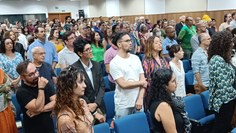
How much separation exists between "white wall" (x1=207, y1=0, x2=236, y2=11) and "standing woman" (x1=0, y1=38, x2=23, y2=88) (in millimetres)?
10163

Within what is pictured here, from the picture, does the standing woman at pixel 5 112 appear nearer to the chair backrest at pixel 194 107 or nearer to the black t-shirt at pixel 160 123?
the black t-shirt at pixel 160 123

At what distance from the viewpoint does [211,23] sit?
7.73 meters

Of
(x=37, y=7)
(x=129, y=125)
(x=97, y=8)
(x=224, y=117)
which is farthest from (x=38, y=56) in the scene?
(x=37, y=7)

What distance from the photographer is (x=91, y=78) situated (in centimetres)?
265

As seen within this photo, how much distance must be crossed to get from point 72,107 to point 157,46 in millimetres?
1751

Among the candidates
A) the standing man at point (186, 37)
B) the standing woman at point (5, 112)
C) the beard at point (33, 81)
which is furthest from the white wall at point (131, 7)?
the beard at point (33, 81)

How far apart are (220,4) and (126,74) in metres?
10.3

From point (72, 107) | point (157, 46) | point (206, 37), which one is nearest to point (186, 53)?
point (206, 37)

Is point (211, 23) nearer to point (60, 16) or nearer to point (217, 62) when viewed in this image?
point (217, 62)

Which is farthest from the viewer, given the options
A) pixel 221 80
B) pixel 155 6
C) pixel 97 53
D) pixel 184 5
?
pixel 155 6

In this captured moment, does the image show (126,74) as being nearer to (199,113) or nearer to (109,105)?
(109,105)

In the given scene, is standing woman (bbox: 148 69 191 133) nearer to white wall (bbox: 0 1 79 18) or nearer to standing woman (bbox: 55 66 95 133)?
standing woman (bbox: 55 66 95 133)

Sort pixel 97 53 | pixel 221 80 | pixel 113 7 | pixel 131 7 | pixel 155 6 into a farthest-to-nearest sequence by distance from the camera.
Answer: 1. pixel 113 7
2. pixel 131 7
3. pixel 155 6
4. pixel 97 53
5. pixel 221 80

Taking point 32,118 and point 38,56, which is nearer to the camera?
point 32,118
